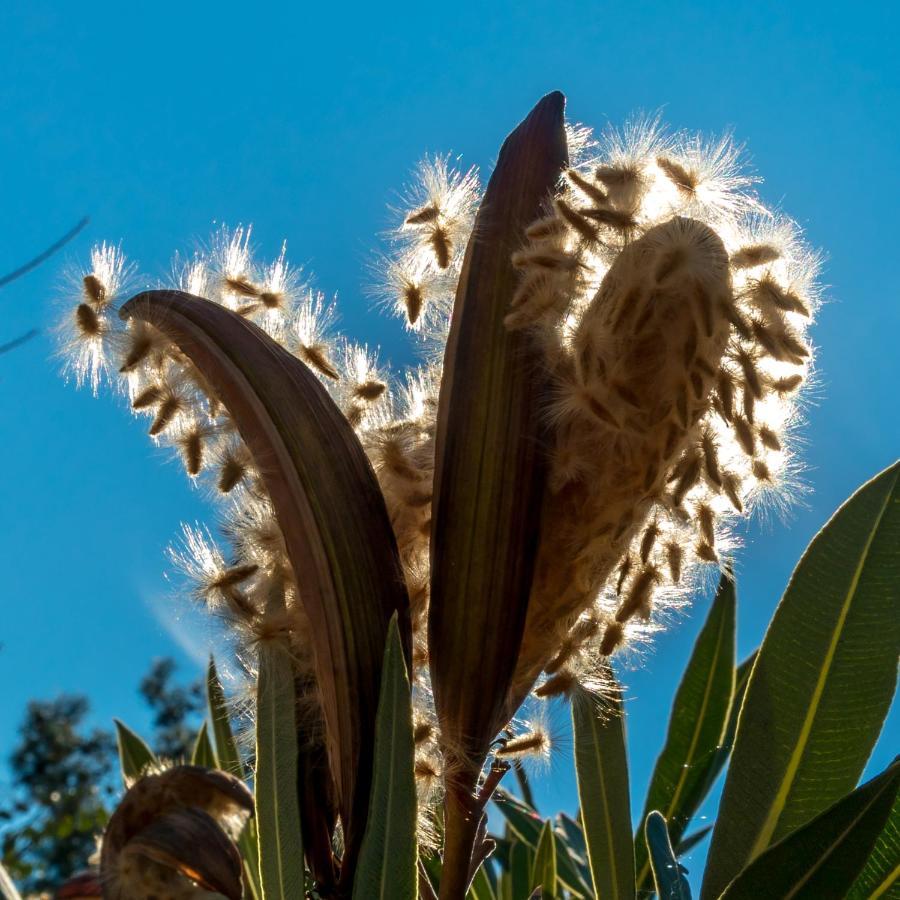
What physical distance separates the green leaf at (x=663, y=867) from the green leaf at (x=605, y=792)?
90 millimetres

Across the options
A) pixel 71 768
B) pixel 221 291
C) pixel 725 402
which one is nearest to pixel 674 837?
pixel 725 402

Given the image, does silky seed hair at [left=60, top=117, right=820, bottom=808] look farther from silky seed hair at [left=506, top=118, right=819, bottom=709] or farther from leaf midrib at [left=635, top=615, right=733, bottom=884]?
leaf midrib at [left=635, top=615, right=733, bottom=884]

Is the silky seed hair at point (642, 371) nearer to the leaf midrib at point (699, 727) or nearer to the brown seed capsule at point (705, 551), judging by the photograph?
the brown seed capsule at point (705, 551)

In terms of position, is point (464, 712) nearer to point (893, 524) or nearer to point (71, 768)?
point (893, 524)

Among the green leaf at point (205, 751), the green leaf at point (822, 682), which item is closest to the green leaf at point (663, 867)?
the green leaf at point (822, 682)

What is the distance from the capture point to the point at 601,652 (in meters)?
1.21

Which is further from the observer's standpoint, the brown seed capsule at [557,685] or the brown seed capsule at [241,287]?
the brown seed capsule at [241,287]

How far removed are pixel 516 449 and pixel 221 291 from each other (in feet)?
1.69

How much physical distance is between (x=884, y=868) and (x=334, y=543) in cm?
65

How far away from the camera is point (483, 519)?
1065 millimetres

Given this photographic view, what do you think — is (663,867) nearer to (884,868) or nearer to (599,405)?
(884,868)

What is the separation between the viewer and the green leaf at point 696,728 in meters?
1.90

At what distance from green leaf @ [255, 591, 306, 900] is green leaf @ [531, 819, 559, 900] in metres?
0.70

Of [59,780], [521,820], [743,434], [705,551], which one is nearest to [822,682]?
[705,551]
